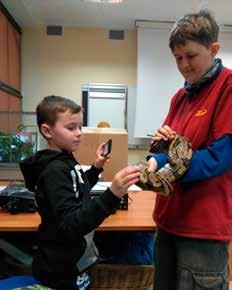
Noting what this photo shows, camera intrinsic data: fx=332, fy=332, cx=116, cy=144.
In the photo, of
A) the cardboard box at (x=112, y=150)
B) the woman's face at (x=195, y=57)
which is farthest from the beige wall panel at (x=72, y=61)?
the woman's face at (x=195, y=57)

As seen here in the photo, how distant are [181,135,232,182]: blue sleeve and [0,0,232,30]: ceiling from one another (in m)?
3.02

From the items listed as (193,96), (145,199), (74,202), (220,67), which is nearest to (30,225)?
(74,202)

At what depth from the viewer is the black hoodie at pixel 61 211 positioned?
3.22 feet

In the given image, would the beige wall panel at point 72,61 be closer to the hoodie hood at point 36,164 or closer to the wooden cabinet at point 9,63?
the wooden cabinet at point 9,63

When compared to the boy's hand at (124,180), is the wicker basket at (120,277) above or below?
below

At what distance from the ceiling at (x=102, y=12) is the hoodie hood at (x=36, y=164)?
2987mm

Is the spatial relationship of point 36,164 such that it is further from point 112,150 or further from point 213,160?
point 112,150

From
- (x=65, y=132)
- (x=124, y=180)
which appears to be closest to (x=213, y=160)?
(x=124, y=180)

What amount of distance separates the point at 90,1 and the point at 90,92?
138 cm

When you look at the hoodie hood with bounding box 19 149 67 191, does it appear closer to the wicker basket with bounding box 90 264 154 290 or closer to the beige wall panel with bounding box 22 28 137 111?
the wicker basket with bounding box 90 264 154 290

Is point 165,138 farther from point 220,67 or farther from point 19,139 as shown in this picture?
point 19,139

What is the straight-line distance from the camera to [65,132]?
1188 mm

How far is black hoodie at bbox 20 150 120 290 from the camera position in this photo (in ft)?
3.22

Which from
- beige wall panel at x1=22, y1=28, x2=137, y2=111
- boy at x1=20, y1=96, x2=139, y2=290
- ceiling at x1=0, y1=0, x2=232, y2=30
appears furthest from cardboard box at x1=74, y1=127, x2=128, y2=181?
beige wall panel at x1=22, y1=28, x2=137, y2=111
